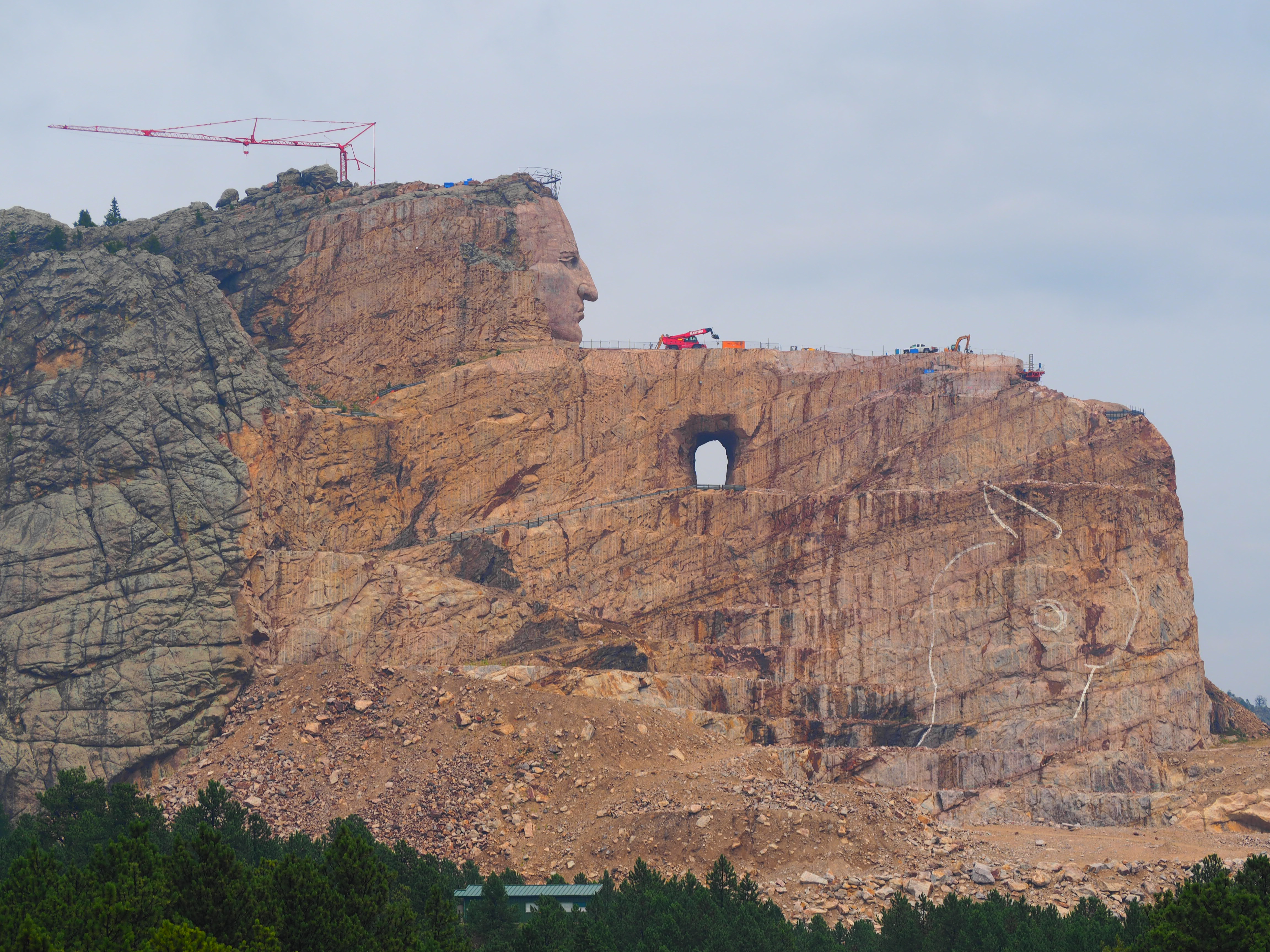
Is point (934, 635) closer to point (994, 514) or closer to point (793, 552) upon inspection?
point (994, 514)

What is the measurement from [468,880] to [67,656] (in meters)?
23.8

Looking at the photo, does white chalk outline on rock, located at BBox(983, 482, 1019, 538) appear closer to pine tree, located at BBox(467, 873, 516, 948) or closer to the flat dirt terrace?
the flat dirt terrace

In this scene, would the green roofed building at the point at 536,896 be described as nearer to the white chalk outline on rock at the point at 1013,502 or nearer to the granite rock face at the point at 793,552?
the granite rock face at the point at 793,552

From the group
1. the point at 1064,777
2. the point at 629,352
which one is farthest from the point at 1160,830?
the point at 629,352

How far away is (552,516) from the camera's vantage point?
8400 centimetres

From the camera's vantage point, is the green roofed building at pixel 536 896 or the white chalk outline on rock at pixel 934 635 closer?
the green roofed building at pixel 536 896

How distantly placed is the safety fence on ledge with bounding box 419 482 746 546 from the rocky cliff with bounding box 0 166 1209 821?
23cm

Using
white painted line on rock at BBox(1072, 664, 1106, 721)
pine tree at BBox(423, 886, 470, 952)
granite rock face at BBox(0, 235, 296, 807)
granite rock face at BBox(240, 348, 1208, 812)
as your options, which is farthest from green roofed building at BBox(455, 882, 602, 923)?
white painted line on rock at BBox(1072, 664, 1106, 721)

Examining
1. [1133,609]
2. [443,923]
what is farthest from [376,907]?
[1133,609]

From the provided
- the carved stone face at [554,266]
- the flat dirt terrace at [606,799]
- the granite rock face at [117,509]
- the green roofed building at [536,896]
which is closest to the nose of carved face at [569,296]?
the carved stone face at [554,266]

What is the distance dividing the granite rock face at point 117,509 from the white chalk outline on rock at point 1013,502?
35316 millimetres

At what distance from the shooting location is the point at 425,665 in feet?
259

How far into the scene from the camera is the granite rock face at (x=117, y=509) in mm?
76250

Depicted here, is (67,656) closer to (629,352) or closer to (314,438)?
(314,438)
